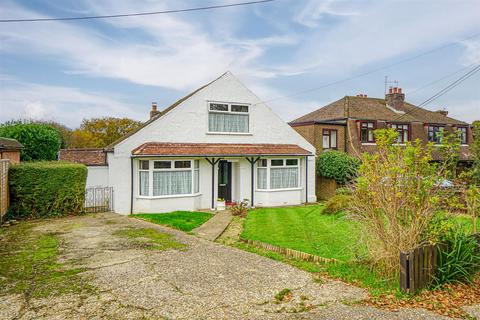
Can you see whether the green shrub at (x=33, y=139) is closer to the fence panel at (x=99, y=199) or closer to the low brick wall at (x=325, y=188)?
the fence panel at (x=99, y=199)

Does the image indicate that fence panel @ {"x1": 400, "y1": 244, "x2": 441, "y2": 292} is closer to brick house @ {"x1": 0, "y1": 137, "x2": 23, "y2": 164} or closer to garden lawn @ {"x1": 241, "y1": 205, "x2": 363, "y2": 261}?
garden lawn @ {"x1": 241, "y1": 205, "x2": 363, "y2": 261}

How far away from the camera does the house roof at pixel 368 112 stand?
2692cm

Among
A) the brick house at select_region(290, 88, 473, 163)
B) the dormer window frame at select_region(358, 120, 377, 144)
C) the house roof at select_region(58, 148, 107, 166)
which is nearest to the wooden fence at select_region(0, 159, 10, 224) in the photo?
the house roof at select_region(58, 148, 107, 166)

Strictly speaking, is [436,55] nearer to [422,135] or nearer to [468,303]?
[422,135]

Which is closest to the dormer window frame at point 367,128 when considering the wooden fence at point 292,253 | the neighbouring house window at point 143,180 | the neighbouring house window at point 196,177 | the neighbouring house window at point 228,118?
the neighbouring house window at point 228,118

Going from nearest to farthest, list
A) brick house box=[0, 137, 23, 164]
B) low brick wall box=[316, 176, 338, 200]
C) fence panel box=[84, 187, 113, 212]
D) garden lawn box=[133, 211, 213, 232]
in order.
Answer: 1. garden lawn box=[133, 211, 213, 232]
2. brick house box=[0, 137, 23, 164]
3. fence panel box=[84, 187, 113, 212]
4. low brick wall box=[316, 176, 338, 200]

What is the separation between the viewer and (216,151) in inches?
694

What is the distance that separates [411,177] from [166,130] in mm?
12529

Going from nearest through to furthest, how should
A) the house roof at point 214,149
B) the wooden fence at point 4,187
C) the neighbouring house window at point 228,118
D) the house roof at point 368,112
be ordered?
the wooden fence at point 4,187 < the house roof at point 214,149 < the neighbouring house window at point 228,118 < the house roof at point 368,112

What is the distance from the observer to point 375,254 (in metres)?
7.55

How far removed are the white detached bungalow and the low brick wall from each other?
→ 1.65 m

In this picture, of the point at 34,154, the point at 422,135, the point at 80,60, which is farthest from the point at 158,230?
the point at 422,135

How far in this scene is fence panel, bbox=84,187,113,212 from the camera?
16.9 metres

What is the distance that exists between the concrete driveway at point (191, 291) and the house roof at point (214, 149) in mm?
6808
